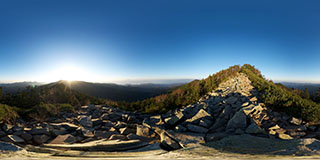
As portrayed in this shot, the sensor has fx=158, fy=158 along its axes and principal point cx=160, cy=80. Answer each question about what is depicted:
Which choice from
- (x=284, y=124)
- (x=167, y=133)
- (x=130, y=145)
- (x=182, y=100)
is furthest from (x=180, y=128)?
(x=182, y=100)

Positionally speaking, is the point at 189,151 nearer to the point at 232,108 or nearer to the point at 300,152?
the point at 300,152

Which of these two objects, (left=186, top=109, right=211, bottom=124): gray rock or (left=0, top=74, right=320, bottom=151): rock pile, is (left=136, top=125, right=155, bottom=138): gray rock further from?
(left=186, top=109, right=211, bottom=124): gray rock

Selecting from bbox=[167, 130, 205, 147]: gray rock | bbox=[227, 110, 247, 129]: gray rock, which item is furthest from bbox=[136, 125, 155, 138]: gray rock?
bbox=[227, 110, 247, 129]: gray rock

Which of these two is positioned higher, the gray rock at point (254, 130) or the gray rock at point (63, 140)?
the gray rock at point (254, 130)

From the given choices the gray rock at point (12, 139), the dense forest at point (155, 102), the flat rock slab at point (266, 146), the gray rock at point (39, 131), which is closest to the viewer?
the flat rock slab at point (266, 146)

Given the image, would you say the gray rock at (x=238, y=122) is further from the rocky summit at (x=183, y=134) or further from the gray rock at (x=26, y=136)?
the gray rock at (x=26, y=136)

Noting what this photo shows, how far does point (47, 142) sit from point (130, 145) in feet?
8.55

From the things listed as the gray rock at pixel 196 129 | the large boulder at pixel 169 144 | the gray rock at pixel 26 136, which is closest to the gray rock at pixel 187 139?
the large boulder at pixel 169 144

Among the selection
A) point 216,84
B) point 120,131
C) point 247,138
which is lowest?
point 120,131

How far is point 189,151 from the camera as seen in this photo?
340cm

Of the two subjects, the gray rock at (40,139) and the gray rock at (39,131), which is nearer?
the gray rock at (40,139)

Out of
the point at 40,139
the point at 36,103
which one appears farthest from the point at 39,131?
the point at 36,103

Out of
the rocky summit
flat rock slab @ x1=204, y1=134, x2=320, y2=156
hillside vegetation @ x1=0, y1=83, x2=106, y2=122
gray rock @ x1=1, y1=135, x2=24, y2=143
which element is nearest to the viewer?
flat rock slab @ x1=204, y1=134, x2=320, y2=156

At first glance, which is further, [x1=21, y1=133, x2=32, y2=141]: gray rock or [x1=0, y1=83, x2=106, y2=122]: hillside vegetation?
[x1=0, y1=83, x2=106, y2=122]: hillside vegetation
